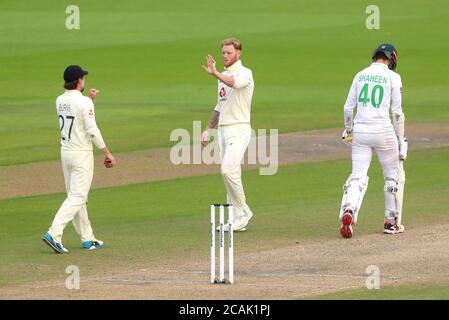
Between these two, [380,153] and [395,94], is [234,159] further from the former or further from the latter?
[395,94]

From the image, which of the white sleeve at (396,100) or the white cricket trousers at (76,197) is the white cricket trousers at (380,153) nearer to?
the white sleeve at (396,100)

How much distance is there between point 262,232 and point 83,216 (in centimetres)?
238

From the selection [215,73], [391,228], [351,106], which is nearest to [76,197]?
[215,73]

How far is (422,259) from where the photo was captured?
14.7 meters

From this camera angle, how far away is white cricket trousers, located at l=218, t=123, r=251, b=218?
16.9 metres

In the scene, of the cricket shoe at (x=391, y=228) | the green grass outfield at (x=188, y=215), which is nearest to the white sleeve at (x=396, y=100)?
the cricket shoe at (x=391, y=228)

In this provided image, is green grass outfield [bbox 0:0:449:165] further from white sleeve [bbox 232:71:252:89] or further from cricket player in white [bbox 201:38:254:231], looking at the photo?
white sleeve [bbox 232:71:252:89]

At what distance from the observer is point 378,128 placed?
16359 mm

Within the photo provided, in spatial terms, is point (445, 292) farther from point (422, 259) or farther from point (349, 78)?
point (349, 78)

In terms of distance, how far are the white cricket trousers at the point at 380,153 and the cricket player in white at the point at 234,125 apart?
148cm

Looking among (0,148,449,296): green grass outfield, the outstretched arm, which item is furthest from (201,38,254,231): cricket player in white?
(0,148,449,296): green grass outfield

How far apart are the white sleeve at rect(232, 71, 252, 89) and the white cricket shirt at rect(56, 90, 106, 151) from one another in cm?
200

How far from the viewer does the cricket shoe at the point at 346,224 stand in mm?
15984

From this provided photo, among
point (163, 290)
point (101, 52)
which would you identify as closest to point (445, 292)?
point (163, 290)
